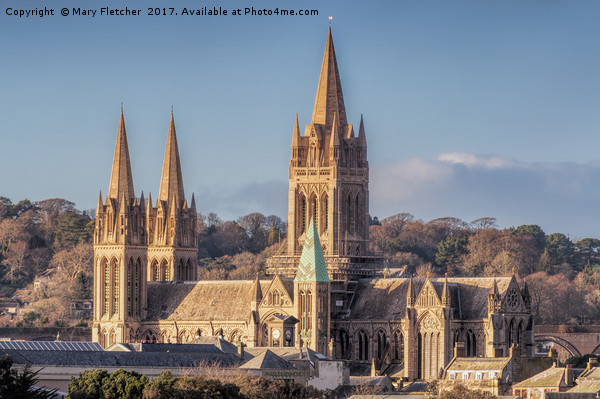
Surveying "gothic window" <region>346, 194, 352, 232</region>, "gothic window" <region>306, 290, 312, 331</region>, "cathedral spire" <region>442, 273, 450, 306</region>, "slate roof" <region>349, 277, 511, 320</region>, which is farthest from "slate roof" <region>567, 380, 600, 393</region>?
"gothic window" <region>346, 194, 352, 232</region>

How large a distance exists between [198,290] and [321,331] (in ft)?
54.1

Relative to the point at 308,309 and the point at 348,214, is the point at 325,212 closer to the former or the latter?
the point at 348,214

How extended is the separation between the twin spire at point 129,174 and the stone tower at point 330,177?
477 inches

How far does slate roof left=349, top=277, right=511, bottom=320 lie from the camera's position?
128875 mm

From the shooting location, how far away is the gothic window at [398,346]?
5182 inches

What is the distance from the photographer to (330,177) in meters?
142

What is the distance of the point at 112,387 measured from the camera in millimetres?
93250

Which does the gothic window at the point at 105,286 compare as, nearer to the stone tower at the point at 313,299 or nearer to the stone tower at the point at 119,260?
the stone tower at the point at 119,260

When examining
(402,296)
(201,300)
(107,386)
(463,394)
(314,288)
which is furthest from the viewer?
(201,300)

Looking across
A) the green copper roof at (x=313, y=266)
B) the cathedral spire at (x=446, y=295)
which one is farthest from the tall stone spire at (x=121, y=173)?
the cathedral spire at (x=446, y=295)

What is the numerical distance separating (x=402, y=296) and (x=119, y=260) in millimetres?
23603

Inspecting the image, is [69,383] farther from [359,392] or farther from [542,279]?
[542,279]

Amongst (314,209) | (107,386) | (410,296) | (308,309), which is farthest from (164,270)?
(107,386)

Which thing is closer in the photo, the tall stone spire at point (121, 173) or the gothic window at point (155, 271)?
the tall stone spire at point (121, 173)
